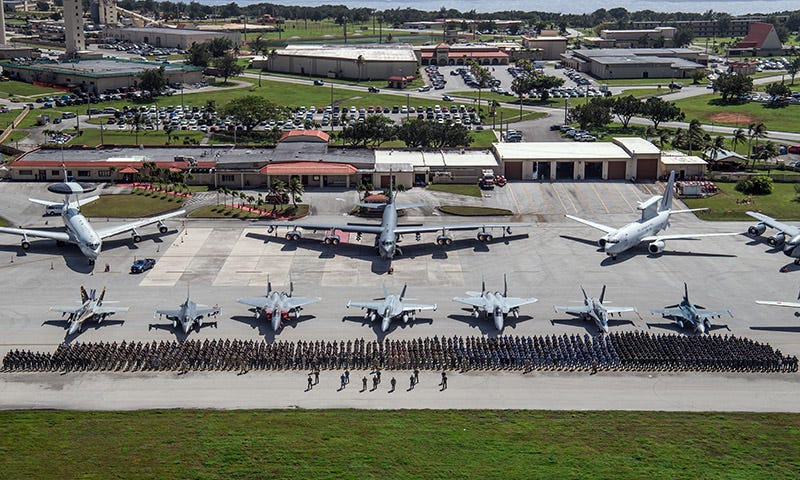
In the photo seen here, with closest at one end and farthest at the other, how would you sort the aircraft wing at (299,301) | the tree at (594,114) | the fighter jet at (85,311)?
1. the fighter jet at (85,311)
2. the aircraft wing at (299,301)
3. the tree at (594,114)

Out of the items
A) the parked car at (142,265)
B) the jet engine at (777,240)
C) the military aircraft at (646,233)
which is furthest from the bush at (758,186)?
the parked car at (142,265)

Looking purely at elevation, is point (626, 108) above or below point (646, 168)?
above

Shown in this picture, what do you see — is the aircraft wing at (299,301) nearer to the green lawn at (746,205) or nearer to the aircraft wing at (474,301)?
the aircraft wing at (474,301)

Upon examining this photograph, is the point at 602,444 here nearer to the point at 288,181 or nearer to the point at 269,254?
the point at 269,254

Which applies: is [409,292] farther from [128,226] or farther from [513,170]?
[513,170]

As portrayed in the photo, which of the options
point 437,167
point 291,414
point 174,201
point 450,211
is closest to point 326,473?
point 291,414

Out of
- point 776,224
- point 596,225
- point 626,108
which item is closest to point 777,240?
point 776,224
